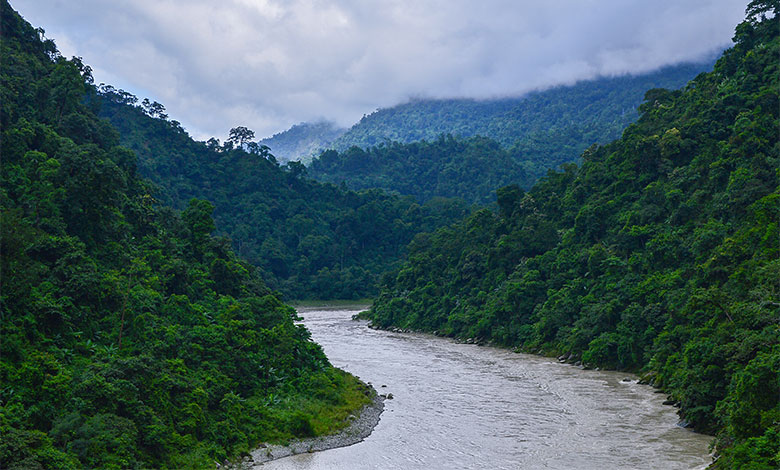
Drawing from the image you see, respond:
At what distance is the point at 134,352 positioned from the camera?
24.8m

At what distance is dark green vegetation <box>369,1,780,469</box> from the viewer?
25.0 meters

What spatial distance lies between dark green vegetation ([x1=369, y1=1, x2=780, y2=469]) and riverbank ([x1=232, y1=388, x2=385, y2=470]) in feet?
42.4

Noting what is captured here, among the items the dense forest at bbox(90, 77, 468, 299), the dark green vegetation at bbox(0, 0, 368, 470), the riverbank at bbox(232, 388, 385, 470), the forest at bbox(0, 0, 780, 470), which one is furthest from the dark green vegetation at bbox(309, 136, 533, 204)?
the riverbank at bbox(232, 388, 385, 470)

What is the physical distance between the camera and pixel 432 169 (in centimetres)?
16150

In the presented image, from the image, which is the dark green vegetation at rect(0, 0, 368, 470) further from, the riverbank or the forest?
the riverbank

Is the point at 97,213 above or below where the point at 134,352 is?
above

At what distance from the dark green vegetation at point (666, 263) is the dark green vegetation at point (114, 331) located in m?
15.7

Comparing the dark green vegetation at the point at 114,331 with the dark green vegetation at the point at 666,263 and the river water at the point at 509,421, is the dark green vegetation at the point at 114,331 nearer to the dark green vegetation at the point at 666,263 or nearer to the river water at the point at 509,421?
the river water at the point at 509,421

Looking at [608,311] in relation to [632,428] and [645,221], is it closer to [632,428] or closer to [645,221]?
[645,221]

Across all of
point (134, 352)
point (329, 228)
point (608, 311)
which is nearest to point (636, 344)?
point (608, 311)

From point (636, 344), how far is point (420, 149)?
131 metres

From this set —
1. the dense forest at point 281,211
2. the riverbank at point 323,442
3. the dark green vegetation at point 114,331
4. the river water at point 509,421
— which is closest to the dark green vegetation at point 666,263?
the river water at point 509,421

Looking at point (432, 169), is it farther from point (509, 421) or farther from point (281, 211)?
point (509, 421)

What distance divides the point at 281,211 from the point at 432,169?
55150 millimetres
